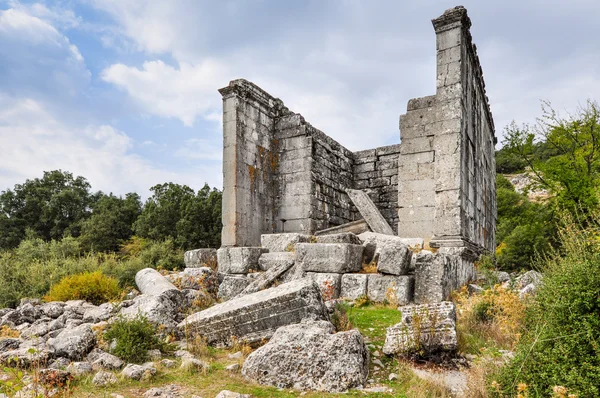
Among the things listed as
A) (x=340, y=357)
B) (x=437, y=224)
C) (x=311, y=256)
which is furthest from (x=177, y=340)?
(x=437, y=224)

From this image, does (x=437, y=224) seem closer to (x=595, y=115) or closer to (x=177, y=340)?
(x=177, y=340)

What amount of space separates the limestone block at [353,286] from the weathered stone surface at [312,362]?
301 centimetres

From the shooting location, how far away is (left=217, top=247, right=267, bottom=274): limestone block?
8.70 metres

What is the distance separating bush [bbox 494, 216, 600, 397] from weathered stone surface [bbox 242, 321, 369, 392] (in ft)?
3.95

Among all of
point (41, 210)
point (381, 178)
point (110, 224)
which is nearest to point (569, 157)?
point (381, 178)

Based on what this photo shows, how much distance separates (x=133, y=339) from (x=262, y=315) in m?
1.42

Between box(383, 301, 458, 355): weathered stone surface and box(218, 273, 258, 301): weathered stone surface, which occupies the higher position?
box(218, 273, 258, 301): weathered stone surface

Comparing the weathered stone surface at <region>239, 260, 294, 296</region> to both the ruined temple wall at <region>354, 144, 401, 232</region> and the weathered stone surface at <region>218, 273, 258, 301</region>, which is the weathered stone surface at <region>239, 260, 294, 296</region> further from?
the ruined temple wall at <region>354, 144, 401, 232</region>

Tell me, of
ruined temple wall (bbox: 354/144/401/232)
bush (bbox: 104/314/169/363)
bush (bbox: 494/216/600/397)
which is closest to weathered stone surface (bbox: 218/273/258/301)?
bush (bbox: 104/314/169/363)

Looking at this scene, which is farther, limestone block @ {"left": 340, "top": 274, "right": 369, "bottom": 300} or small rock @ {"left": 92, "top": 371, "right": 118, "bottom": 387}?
limestone block @ {"left": 340, "top": 274, "right": 369, "bottom": 300}

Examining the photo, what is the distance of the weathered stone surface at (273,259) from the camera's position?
8320mm

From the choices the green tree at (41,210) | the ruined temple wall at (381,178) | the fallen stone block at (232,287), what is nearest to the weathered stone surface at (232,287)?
the fallen stone block at (232,287)

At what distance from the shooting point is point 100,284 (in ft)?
29.6

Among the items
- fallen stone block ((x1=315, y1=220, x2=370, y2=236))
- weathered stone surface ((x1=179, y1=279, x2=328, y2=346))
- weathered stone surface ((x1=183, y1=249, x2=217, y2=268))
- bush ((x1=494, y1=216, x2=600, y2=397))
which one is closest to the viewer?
bush ((x1=494, y1=216, x2=600, y2=397))
